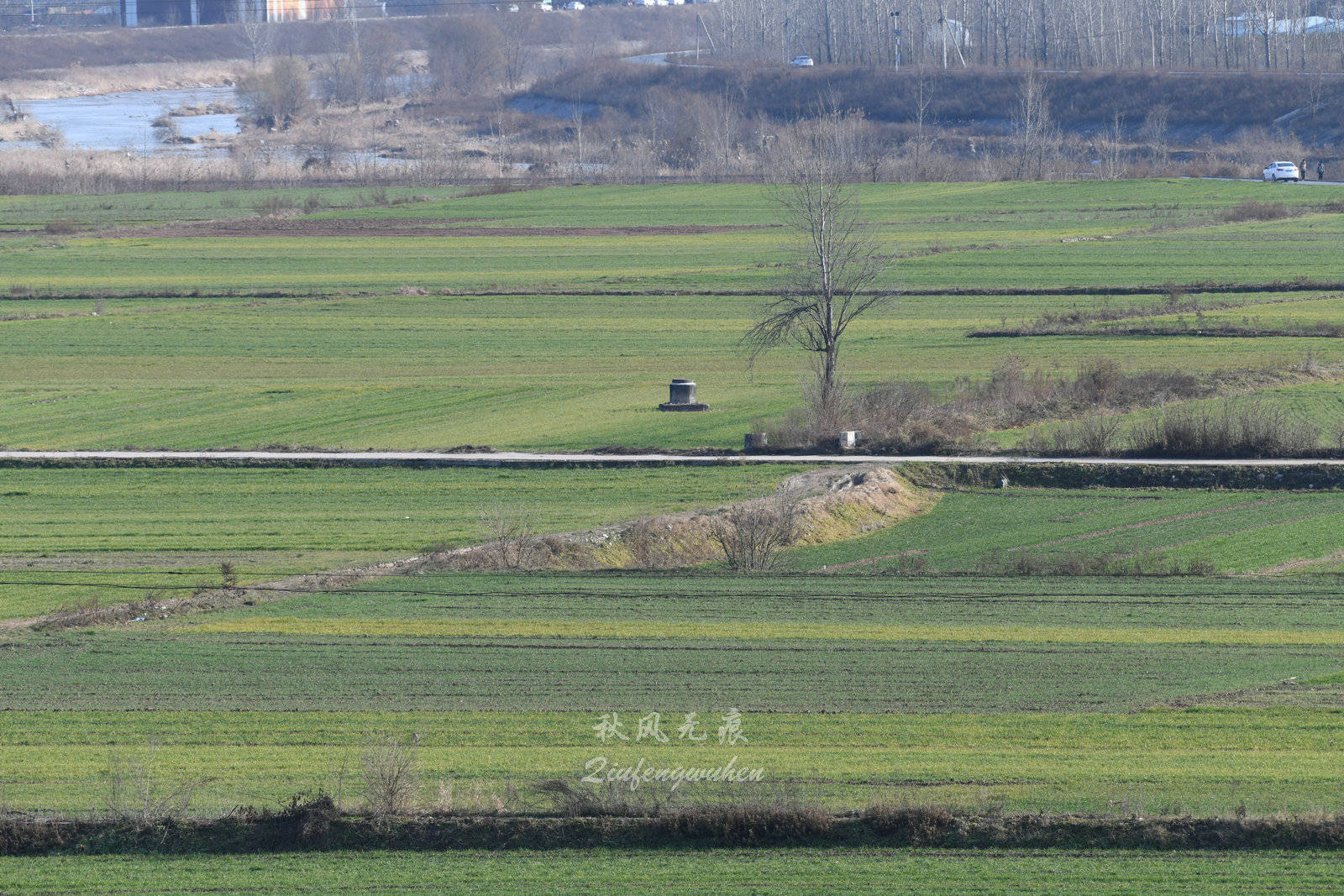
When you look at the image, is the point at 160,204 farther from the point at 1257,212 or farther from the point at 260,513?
the point at 260,513

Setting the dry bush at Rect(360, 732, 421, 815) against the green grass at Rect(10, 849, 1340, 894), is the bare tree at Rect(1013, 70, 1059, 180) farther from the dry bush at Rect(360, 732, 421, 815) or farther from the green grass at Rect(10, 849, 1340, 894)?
the green grass at Rect(10, 849, 1340, 894)

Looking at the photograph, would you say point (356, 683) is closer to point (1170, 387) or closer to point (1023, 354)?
point (1170, 387)

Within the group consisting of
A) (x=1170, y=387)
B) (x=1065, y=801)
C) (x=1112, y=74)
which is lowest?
(x=1065, y=801)

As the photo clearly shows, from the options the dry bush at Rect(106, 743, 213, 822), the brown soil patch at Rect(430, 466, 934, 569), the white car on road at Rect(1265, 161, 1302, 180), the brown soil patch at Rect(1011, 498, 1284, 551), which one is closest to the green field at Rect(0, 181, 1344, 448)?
the white car on road at Rect(1265, 161, 1302, 180)

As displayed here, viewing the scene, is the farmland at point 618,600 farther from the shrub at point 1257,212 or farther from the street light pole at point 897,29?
the street light pole at point 897,29

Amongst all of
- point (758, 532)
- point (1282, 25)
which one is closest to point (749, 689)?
point (758, 532)

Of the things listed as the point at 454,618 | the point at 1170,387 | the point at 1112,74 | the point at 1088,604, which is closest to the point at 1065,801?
the point at 1088,604
